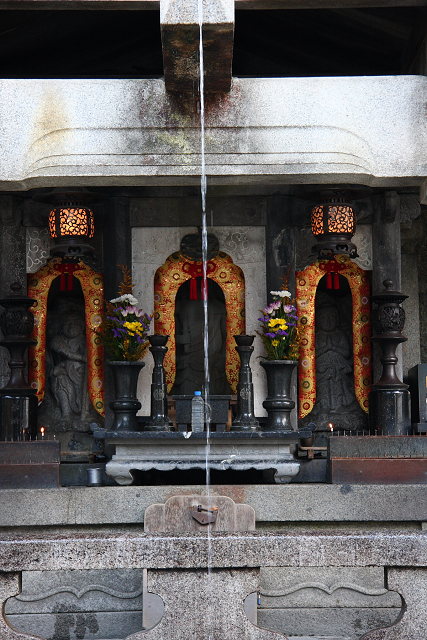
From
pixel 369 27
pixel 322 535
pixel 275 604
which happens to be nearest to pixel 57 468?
pixel 275 604

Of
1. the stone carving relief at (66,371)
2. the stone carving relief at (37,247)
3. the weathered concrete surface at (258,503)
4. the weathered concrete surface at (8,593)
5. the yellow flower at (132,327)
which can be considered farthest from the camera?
the stone carving relief at (66,371)

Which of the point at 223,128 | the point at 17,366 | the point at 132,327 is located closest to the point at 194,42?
the point at 223,128

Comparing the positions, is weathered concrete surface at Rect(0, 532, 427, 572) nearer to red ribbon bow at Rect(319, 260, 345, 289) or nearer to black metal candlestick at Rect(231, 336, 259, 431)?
black metal candlestick at Rect(231, 336, 259, 431)

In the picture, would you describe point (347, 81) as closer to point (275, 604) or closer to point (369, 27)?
point (369, 27)

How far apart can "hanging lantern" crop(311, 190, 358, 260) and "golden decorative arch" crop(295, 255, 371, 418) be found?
0.99m

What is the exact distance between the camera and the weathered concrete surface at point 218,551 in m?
4.06

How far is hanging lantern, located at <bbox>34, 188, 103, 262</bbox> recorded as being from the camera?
809 cm

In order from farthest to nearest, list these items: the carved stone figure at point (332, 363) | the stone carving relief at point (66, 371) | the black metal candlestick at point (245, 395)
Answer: the carved stone figure at point (332, 363) < the stone carving relief at point (66, 371) < the black metal candlestick at point (245, 395)

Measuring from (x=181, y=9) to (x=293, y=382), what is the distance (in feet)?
15.4

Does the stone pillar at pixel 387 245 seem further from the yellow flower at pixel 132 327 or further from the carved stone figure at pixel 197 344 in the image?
the yellow flower at pixel 132 327

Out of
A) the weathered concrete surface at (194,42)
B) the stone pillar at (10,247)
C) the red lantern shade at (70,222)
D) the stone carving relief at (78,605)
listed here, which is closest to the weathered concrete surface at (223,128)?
the weathered concrete surface at (194,42)

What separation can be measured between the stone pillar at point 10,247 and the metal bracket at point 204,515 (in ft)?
13.4

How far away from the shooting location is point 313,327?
9086 mm

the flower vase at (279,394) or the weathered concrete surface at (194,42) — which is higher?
the weathered concrete surface at (194,42)
